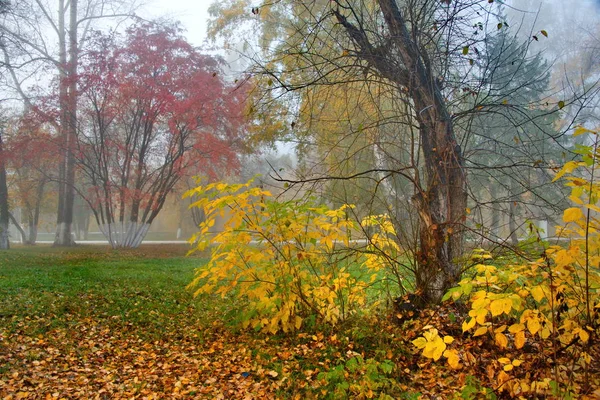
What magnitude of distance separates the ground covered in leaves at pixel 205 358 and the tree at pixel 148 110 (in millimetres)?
7829

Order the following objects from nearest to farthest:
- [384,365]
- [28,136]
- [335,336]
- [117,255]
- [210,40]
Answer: [384,365]
[335,336]
[117,255]
[28,136]
[210,40]

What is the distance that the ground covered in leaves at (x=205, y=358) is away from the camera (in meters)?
2.70

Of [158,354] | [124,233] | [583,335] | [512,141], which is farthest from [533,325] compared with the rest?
[124,233]

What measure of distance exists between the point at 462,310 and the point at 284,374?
1.40m

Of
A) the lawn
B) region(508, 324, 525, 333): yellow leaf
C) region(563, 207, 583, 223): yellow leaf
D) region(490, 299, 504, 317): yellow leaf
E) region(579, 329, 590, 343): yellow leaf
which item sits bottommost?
the lawn

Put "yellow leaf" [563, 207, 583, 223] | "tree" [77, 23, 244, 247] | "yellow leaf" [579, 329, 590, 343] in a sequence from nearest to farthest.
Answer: "yellow leaf" [563, 207, 583, 223] → "yellow leaf" [579, 329, 590, 343] → "tree" [77, 23, 244, 247]

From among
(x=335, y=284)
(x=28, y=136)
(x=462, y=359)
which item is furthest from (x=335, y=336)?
(x=28, y=136)

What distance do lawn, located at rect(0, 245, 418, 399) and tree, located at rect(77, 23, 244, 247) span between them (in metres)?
7.41

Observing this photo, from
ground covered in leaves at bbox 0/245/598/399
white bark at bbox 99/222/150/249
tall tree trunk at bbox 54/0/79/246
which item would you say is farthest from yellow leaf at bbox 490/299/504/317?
tall tree trunk at bbox 54/0/79/246

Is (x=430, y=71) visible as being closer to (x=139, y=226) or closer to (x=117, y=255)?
(x=117, y=255)

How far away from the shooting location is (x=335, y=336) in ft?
10.6

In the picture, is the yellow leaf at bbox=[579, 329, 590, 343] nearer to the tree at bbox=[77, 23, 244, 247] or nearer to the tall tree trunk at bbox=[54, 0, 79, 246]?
the tree at bbox=[77, 23, 244, 247]

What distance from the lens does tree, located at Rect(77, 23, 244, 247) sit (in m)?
12.1

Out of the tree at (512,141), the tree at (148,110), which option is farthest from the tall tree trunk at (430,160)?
the tree at (148,110)
